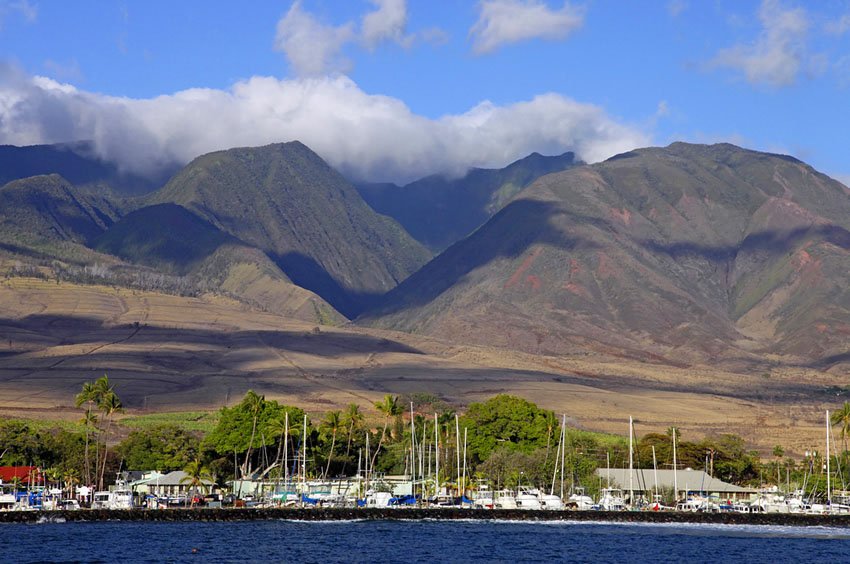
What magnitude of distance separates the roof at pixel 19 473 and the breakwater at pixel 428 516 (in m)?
21.5

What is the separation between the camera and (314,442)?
167000 mm

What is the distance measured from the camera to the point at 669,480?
539ft

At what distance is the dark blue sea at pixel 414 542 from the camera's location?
104m

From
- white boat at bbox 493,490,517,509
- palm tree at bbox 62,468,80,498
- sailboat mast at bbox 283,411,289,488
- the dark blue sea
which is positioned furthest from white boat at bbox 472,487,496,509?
palm tree at bbox 62,468,80,498

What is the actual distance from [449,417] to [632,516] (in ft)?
150

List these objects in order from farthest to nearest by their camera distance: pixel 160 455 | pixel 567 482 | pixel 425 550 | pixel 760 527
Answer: pixel 160 455
pixel 567 482
pixel 760 527
pixel 425 550

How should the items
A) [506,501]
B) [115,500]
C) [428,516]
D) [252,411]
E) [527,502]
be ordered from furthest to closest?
[252,411]
[506,501]
[527,502]
[115,500]
[428,516]

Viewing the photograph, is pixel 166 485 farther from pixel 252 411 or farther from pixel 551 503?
pixel 551 503

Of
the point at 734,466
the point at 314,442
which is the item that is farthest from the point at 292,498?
the point at 734,466

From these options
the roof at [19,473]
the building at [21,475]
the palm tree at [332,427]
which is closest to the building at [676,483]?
the palm tree at [332,427]

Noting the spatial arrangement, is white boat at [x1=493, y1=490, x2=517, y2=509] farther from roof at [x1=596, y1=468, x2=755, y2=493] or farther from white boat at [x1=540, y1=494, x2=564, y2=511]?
roof at [x1=596, y1=468, x2=755, y2=493]

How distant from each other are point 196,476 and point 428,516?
28.3m

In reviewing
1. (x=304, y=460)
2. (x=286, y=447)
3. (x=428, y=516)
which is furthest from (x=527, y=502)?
(x=286, y=447)

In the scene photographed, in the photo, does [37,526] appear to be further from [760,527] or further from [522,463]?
[760,527]
